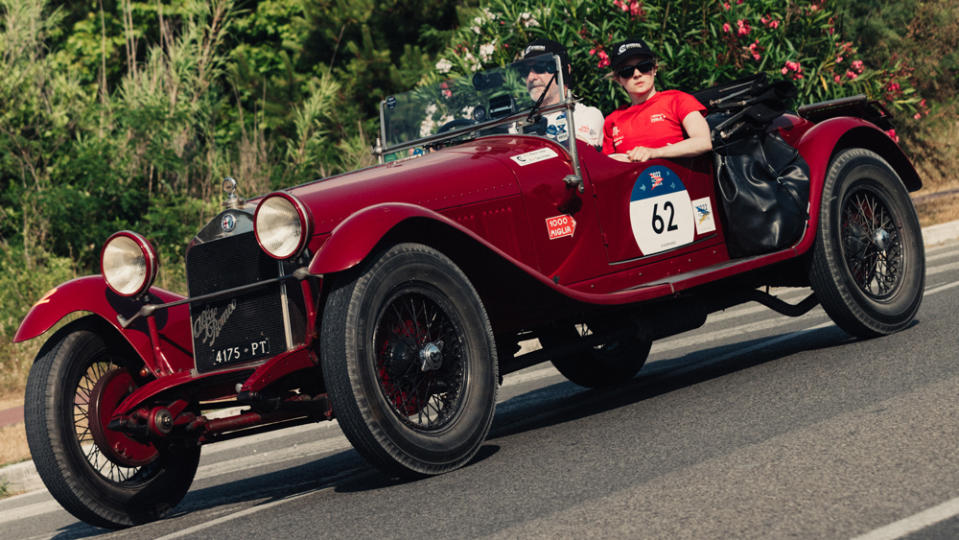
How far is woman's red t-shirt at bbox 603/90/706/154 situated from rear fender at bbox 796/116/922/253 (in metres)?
0.75

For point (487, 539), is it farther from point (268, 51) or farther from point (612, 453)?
point (268, 51)

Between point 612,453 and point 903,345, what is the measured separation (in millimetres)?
2516

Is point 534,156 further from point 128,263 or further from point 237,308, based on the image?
point 128,263

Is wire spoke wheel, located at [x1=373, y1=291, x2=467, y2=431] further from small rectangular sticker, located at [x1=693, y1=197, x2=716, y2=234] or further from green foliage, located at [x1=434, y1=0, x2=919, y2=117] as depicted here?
green foliage, located at [x1=434, y1=0, x2=919, y2=117]

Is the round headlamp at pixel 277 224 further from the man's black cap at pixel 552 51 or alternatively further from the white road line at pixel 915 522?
the white road line at pixel 915 522

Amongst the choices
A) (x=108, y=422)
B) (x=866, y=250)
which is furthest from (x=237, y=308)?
(x=866, y=250)

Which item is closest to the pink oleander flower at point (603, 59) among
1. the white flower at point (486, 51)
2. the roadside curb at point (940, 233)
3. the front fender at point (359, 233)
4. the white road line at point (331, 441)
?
the white flower at point (486, 51)

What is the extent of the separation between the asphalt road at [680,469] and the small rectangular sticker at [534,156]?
4.55 feet

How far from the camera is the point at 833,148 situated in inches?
289

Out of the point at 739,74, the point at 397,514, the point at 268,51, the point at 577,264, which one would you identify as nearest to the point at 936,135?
→ the point at 739,74

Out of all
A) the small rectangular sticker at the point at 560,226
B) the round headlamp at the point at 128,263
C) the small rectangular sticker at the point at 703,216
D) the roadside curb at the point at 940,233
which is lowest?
the roadside curb at the point at 940,233

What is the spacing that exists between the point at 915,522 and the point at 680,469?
3.70 ft

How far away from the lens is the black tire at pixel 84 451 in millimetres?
5227

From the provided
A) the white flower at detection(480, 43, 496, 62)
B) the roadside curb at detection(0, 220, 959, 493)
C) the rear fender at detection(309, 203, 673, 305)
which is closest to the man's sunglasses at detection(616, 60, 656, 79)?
the rear fender at detection(309, 203, 673, 305)
